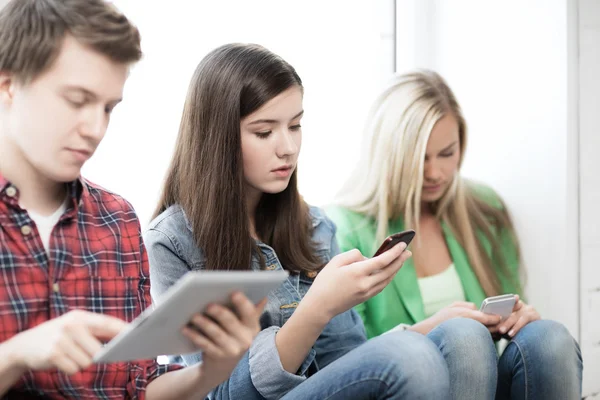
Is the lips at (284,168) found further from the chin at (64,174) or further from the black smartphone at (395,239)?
the chin at (64,174)

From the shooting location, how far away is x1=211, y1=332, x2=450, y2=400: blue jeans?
4.43 ft

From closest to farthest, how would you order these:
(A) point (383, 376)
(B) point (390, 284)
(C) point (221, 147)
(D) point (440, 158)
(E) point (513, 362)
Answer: (A) point (383, 376) < (C) point (221, 147) < (E) point (513, 362) < (B) point (390, 284) < (D) point (440, 158)

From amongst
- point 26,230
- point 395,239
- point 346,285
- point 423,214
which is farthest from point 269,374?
point 423,214

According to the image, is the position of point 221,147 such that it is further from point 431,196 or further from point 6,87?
point 431,196

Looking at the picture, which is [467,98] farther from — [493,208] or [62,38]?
[62,38]

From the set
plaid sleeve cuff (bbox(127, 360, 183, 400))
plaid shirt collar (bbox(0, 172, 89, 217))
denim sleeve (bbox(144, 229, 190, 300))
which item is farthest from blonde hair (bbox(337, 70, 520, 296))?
plaid shirt collar (bbox(0, 172, 89, 217))

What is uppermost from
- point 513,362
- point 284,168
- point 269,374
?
point 284,168

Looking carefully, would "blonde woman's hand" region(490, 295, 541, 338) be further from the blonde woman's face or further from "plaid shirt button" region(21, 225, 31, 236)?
"plaid shirt button" region(21, 225, 31, 236)

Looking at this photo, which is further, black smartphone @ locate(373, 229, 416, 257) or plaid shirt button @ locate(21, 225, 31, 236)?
black smartphone @ locate(373, 229, 416, 257)

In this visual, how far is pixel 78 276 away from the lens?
1.15 metres

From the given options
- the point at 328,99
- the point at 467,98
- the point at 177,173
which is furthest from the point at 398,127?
the point at 177,173

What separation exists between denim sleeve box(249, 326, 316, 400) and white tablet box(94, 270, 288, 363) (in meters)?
0.40

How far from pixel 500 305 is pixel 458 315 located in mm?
104

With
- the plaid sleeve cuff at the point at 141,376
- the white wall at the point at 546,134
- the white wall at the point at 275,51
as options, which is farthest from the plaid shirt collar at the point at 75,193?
the white wall at the point at 546,134
